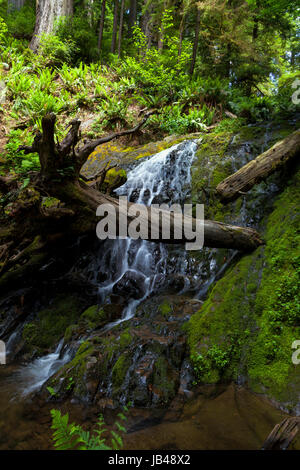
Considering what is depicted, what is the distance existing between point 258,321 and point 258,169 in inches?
89.0

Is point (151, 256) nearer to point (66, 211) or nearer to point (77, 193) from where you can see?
point (66, 211)

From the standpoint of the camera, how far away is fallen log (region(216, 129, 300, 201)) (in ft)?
12.8

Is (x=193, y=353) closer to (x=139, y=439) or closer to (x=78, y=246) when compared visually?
(x=139, y=439)

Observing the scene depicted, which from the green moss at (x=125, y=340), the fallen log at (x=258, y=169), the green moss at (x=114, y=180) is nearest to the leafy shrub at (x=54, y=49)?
the green moss at (x=114, y=180)

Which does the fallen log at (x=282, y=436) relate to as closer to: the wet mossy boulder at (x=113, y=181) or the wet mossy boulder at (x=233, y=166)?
the wet mossy boulder at (x=233, y=166)

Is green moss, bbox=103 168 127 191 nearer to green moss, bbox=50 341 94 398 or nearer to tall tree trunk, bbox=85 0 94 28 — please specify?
green moss, bbox=50 341 94 398

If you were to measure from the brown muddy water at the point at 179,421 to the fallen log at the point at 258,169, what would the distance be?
248 cm

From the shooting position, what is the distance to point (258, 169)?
4203 millimetres

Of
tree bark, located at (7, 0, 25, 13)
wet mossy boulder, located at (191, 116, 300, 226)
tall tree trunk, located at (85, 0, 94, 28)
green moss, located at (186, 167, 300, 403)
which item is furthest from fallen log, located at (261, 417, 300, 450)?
tree bark, located at (7, 0, 25, 13)

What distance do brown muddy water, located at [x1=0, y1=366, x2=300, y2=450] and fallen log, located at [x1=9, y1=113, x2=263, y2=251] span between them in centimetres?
190

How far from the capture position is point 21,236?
4199 millimetres

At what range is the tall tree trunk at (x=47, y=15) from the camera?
13.3 m

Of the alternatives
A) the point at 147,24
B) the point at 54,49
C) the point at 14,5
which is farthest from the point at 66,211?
the point at 14,5
